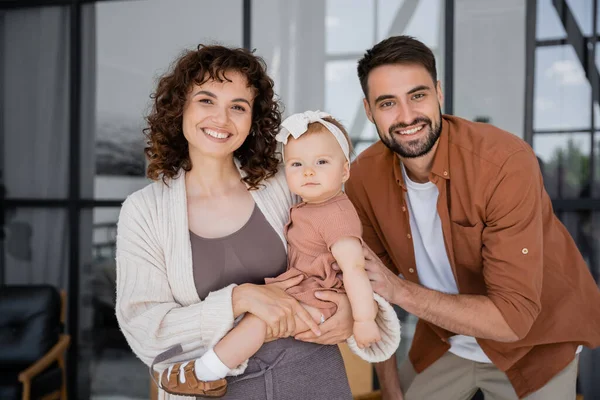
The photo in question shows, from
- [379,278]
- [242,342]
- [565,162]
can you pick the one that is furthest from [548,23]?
[242,342]

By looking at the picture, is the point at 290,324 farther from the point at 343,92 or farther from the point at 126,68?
the point at 126,68

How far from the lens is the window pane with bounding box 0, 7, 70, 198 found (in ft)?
14.8

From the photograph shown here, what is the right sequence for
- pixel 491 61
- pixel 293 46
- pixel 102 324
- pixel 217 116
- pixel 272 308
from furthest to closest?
pixel 102 324, pixel 293 46, pixel 491 61, pixel 217 116, pixel 272 308

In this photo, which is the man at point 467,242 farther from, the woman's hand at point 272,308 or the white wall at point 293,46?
the white wall at point 293,46

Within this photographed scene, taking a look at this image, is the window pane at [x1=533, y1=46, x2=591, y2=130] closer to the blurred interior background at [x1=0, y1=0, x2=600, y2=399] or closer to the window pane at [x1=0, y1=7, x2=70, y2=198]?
the blurred interior background at [x1=0, y1=0, x2=600, y2=399]

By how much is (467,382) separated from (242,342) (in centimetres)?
116

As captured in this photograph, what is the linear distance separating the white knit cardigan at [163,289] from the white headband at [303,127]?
27cm

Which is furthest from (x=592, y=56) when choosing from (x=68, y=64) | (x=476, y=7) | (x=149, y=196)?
(x=68, y=64)

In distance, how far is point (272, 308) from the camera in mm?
1558

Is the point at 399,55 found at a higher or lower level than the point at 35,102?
lower

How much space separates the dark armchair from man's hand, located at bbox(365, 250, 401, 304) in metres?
2.48

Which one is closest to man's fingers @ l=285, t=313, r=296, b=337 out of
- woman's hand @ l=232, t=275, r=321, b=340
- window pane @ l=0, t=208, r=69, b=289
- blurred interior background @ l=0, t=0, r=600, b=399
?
woman's hand @ l=232, t=275, r=321, b=340

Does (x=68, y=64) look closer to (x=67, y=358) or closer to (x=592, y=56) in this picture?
(x=67, y=358)

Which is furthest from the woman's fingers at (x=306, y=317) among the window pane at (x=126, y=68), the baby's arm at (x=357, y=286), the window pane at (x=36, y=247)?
the window pane at (x=36, y=247)
